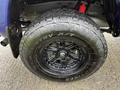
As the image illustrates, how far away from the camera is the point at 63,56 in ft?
6.35

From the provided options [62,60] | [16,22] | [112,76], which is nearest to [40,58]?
[62,60]

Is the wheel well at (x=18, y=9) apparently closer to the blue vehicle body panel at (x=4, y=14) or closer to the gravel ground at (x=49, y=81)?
the blue vehicle body panel at (x=4, y=14)

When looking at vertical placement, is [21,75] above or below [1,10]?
below

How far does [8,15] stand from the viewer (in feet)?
5.57

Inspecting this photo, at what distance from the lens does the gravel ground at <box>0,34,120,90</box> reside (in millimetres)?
2045

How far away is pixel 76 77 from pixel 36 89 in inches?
14.2

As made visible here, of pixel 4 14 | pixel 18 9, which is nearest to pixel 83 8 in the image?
pixel 18 9

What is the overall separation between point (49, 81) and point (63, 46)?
394 millimetres

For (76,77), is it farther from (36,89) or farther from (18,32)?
(18,32)

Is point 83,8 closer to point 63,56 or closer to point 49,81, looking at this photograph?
point 63,56

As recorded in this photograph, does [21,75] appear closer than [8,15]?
No

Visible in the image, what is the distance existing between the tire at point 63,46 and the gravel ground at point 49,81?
0.11 metres

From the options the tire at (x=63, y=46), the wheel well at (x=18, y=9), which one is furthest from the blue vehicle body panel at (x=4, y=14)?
the tire at (x=63, y=46)

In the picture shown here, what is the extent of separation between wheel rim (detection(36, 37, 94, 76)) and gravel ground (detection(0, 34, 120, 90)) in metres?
0.17
